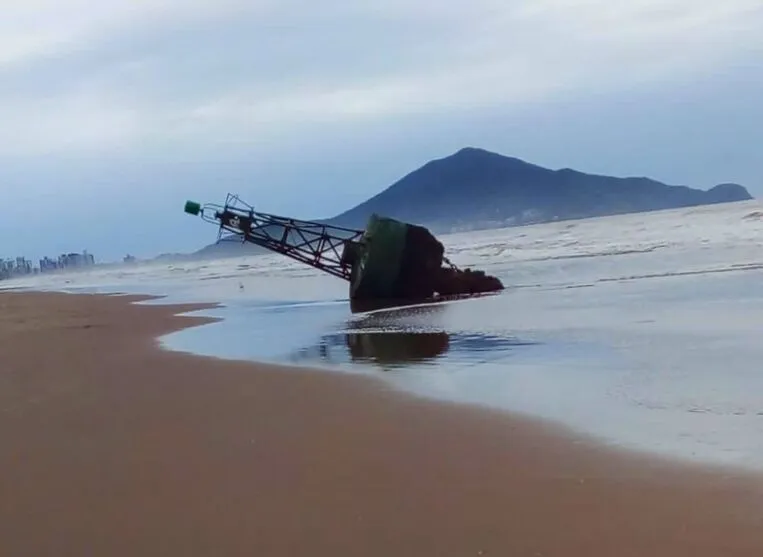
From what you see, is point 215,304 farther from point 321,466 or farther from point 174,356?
point 321,466

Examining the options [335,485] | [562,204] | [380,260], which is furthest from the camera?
[562,204]

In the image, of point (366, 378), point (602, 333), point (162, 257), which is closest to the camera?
point (366, 378)

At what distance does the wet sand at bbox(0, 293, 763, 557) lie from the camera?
3986 millimetres

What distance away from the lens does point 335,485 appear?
492cm

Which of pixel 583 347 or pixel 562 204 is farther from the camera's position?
pixel 562 204

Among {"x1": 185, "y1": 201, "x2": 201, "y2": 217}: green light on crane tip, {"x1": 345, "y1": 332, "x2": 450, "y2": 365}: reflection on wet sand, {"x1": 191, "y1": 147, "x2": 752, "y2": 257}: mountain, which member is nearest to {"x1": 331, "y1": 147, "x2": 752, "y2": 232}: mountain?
{"x1": 191, "y1": 147, "x2": 752, "y2": 257}: mountain

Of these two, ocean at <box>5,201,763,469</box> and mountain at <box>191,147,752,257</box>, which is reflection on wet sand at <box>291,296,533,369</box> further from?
mountain at <box>191,147,752,257</box>

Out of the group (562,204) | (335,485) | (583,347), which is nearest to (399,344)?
(583,347)

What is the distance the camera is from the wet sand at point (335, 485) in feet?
13.1

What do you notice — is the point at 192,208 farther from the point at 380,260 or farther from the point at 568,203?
the point at 568,203

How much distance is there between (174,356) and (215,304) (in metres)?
12.3

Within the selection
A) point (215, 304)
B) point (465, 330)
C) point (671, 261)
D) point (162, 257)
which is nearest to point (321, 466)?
point (465, 330)

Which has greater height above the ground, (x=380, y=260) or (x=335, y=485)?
(x=380, y=260)

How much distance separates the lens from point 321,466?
5.38 metres
